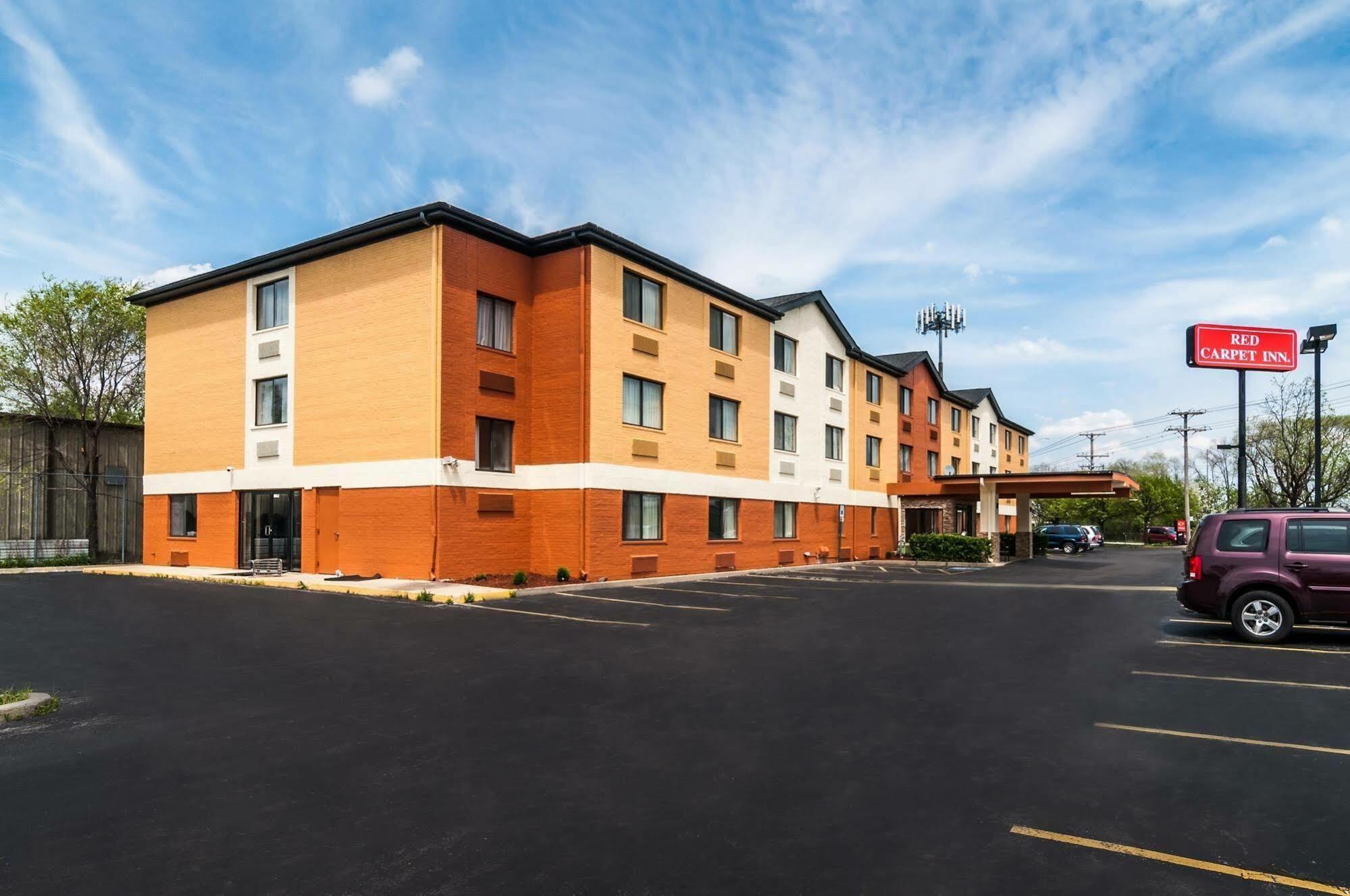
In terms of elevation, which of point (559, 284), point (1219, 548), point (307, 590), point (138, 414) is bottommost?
point (307, 590)

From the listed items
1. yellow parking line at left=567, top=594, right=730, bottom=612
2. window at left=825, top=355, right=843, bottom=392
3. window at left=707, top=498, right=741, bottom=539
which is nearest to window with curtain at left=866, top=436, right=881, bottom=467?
window at left=825, top=355, right=843, bottom=392

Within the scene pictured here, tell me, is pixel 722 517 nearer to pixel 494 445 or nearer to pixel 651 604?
pixel 494 445

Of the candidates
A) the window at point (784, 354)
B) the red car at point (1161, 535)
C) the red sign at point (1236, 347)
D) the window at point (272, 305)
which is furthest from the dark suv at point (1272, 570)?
the red car at point (1161, 535)

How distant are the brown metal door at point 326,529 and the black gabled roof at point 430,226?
23.0ft

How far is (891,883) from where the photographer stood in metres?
4.18

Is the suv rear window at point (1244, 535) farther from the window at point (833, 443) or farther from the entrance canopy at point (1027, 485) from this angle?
the window at point (833, 443)

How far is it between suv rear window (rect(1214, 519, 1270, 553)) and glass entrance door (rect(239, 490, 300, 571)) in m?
22.9

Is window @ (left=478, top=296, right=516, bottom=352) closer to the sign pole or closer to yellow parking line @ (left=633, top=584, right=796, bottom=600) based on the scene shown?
yellow parking line @ (left=633, top=584, right=796, bottom=600)

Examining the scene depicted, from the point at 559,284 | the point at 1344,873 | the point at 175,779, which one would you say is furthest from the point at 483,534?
the point at 1344,873

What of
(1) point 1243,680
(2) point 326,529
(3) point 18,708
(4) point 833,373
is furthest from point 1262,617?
(4) point 833,373

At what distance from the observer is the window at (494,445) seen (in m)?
22.5

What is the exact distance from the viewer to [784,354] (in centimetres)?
3281

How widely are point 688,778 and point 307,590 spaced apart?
17.0 meters

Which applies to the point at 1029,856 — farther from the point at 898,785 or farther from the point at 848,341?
the point at 848,341
